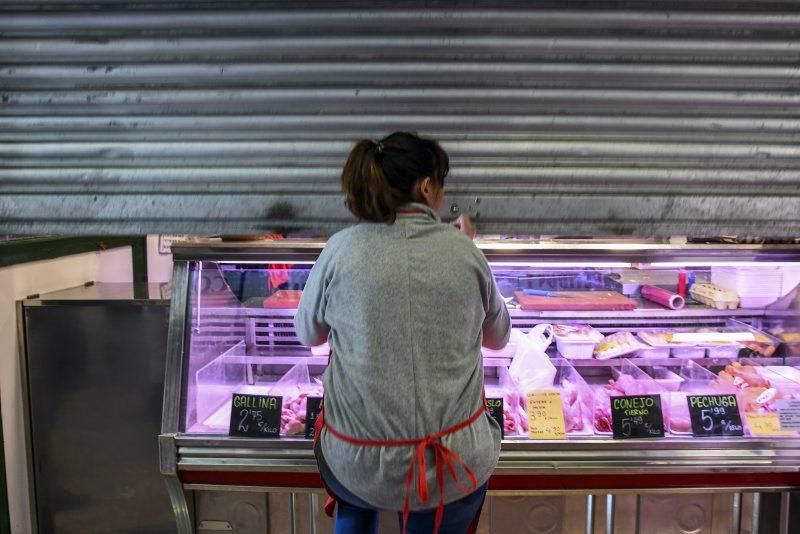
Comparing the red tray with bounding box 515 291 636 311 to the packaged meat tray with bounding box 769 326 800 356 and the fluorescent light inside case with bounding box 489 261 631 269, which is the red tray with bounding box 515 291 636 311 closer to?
the fluorescent light inside case with bounding box 489 261 631 269

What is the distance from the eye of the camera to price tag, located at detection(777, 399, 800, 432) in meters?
2.92

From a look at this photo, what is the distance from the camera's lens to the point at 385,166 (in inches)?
68.4

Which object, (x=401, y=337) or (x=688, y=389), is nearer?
(x=401, y=337)

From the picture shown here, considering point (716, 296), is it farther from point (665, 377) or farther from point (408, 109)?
point (408, 109)

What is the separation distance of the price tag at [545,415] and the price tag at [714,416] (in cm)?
64

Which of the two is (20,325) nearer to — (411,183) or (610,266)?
(411,183)

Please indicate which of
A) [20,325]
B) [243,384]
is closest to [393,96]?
[243,384]

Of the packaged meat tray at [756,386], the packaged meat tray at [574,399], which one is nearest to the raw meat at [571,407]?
the packaged meat tray at [574,399]

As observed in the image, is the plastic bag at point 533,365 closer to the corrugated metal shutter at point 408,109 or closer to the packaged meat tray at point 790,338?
the packaged meat tray at point 790,338

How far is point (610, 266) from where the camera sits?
3105 mm

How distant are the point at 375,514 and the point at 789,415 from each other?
2.19m

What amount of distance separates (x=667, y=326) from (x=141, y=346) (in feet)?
10.3

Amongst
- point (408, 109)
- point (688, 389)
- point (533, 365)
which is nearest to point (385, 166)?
point (408, 109)

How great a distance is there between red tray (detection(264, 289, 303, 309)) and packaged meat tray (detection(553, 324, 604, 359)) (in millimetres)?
1416
